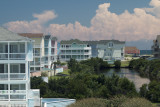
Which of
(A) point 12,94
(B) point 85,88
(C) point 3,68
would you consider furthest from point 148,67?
(A) point 12,94

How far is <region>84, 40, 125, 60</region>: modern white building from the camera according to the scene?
109 metres

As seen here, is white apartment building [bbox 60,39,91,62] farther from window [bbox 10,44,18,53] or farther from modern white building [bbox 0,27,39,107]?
modern white building [bbox 0,27,39,107]

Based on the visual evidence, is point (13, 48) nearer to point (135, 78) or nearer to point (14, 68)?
point (14, 68)

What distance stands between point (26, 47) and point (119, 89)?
1392 centimetres

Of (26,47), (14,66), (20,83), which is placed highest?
(26,47)

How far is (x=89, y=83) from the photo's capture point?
113ft

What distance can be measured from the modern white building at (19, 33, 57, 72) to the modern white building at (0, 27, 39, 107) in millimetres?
31477

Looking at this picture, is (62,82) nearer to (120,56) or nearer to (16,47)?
(16,47)

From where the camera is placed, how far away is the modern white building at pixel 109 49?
10938 cm

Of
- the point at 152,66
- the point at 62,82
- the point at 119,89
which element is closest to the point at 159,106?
the point at 119,89

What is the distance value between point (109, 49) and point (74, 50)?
74.8ft

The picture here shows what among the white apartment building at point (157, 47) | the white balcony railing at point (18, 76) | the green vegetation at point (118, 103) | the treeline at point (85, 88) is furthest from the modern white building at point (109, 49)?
the green vegetation at point (118, 103)

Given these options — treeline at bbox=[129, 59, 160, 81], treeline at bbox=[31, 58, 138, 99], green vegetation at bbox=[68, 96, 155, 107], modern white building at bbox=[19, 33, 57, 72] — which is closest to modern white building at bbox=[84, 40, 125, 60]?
treeline at bbox=[129, 59, 160, 81]

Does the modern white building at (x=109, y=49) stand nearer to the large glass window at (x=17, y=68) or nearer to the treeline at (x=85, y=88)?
the treeline at (x=85, y=88)
